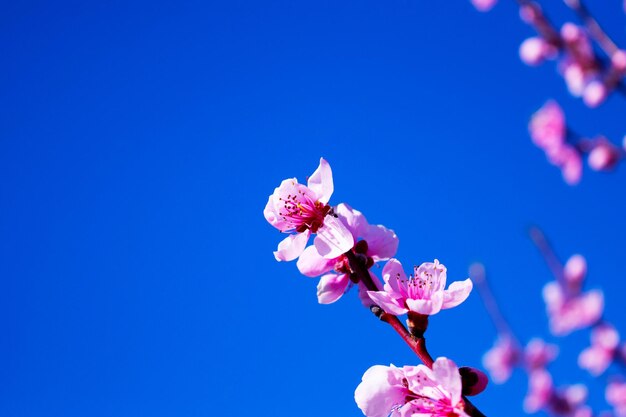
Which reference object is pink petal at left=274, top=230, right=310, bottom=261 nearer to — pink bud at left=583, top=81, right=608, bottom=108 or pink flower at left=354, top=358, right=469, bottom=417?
pink flower at left=354, top=358, right=469, bottom=417

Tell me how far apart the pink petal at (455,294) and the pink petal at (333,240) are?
0.96ft

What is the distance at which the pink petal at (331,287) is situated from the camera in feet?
5.41

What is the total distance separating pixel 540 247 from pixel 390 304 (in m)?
3.88

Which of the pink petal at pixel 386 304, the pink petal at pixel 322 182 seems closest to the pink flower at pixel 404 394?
the pink petal at pixel 386 304

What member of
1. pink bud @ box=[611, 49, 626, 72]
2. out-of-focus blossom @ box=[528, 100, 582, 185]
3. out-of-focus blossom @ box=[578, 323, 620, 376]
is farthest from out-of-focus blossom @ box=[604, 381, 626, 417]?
pink bud @ box=[611, 49, 626, 72]

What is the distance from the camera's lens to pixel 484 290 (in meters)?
6.24

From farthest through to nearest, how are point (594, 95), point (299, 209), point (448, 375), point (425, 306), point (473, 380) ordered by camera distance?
point (594, 95) < point (299, 209) < point (425, 306) < point (473, 380) < point (448, 375)

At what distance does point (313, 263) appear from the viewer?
1641 millimetres

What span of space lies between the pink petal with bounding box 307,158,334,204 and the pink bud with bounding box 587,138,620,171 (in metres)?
4.16

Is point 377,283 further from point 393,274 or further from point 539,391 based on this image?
point 539,391

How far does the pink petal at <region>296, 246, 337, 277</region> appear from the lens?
5.38 feet

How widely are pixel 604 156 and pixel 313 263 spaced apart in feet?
14.1

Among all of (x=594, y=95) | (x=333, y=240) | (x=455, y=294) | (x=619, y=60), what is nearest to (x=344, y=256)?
(x=333, y=240)

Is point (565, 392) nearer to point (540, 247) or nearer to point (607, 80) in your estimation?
point (540, 247)
